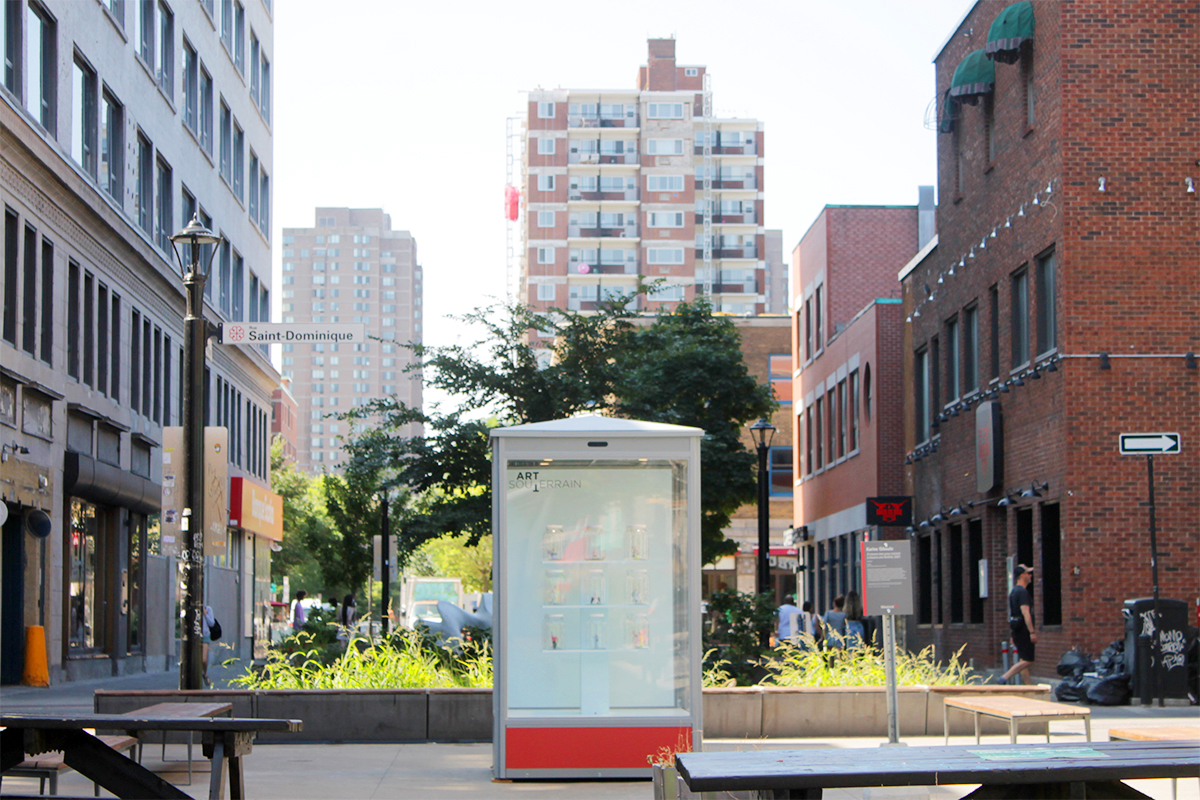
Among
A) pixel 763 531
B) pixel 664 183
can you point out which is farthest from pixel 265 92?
pixel 664 183

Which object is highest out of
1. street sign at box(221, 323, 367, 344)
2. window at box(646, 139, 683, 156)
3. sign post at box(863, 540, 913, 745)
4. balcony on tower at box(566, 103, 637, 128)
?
balcony on tower at box(566, 103, 637, 128)

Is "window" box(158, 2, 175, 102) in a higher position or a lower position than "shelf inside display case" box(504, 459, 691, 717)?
higher

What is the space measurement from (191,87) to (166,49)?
2.65 metres

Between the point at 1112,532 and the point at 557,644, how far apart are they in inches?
501

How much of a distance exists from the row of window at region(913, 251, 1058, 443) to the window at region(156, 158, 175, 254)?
1716cm

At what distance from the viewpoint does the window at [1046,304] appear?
923 inches

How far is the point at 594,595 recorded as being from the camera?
1198cm

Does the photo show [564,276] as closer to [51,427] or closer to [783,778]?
[51,427]

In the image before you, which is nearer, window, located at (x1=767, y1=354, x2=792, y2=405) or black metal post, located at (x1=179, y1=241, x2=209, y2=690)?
black metal post, located at (x1=179, y1=241, x2=209, y2=690)

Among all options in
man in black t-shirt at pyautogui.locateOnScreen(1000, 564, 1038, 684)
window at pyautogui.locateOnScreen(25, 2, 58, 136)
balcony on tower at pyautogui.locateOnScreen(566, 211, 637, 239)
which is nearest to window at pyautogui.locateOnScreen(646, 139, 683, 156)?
balcony on tower at pyautogui.locateOnScreen(566, 211, 637, 239)

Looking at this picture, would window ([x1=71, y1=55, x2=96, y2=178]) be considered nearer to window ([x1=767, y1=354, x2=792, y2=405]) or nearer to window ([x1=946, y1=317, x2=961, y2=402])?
window ([x1=946, y1=317, x2=961, y2=402])

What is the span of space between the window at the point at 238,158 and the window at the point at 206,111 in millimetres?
3189

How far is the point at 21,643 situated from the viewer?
24.1 metres

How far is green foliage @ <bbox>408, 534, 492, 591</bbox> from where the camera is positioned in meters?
80.4
